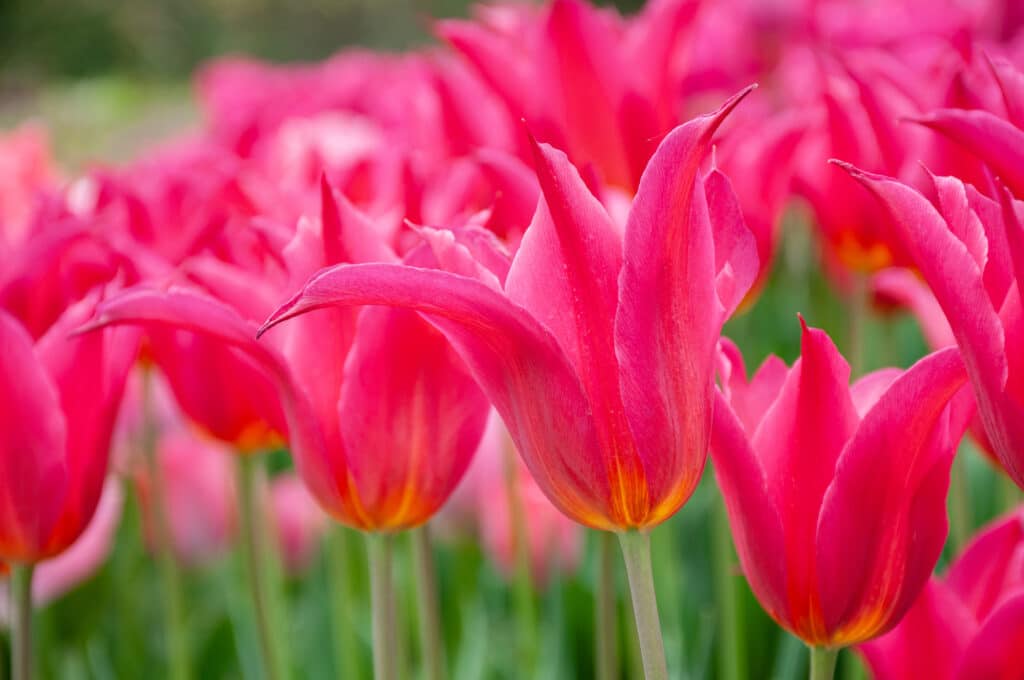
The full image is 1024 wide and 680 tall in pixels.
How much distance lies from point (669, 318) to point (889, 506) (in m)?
0.11

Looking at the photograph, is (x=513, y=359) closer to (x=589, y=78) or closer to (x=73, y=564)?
(x=589, y=78)

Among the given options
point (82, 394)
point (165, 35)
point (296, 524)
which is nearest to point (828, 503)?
point (82, 394)

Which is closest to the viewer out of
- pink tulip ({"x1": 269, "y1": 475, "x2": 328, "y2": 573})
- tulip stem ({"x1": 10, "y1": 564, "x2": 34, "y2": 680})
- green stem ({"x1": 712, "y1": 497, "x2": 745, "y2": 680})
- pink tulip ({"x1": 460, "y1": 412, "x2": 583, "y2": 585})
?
tulip stem ({"x1": 10, "y1": 564, "x2": 34, "y2": 680})

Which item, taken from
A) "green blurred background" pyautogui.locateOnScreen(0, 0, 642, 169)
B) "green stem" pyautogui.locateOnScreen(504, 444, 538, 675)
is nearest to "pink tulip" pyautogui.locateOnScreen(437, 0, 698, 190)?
"green stem" pyautogui.locateOnScreen(504, 444, 538, 675)

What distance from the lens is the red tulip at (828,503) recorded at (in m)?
0.46

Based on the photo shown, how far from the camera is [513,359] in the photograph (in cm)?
44

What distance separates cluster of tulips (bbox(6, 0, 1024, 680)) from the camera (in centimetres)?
43

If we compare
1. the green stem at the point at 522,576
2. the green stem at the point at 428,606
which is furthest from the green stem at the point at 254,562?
the green stem at the point at 522,576

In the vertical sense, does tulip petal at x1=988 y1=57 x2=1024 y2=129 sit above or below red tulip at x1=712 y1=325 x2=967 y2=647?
above

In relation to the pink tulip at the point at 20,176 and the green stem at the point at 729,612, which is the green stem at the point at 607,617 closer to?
the green stem at the point at 729,612

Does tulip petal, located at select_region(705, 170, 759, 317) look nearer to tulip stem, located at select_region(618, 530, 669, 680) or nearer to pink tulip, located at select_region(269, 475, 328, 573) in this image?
tulip stem, located at select_region(618, 530, 669, 680)

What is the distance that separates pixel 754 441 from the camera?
49cm

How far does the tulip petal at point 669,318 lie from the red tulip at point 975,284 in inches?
2.3

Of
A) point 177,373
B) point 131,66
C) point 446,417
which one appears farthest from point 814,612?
point 131,66
